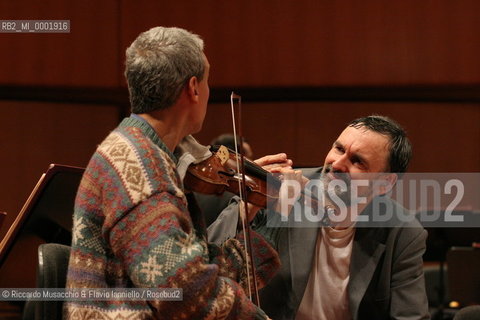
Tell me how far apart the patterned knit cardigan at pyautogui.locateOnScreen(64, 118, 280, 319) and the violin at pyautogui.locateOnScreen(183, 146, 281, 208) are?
0.33m

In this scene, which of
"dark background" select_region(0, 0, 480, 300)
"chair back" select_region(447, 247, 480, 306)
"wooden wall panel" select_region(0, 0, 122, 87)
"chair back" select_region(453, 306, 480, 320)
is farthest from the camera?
"dark background" select_region(0, 0, 480, 300)

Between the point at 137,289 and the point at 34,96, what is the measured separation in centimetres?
366

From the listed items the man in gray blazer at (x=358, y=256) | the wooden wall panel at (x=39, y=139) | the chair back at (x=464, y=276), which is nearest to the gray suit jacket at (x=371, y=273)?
the man in gray blazer at (x=358, y=256)

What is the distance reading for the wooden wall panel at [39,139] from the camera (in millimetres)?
4559

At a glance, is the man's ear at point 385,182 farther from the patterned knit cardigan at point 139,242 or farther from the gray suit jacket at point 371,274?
the patterned knit cardigan at point 139,242

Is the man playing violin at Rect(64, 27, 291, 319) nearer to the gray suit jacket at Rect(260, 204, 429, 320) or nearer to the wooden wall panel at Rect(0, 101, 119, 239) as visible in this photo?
the gray suit jacket at Rect(260, 204, 429, 320)

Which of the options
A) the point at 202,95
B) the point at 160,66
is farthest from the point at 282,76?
the point at 160,66

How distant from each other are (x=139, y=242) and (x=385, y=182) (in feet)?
3.75

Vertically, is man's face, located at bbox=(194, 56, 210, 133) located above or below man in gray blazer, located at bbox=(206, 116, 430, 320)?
above

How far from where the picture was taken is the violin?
1.75 m

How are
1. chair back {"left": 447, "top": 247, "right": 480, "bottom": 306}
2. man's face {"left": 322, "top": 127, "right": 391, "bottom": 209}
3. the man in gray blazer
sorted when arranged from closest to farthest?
1. the man in gray blazer
2. man's face {"left": 322, "top": 127, "right": 391, "bottom": 209}
3. chair back {"left": 447, "top": 247, "right": 480, "bottom": 306}

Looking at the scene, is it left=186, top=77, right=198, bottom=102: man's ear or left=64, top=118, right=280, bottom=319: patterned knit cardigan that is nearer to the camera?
left=64, top=118, right=280, bottom=319: patterned knit cardigan

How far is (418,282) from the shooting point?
1.99 metres

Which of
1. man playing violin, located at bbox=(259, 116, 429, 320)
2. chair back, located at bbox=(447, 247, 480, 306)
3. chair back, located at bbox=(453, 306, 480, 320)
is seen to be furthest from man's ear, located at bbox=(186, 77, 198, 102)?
chair back, located at bbox=(447, 247, 480, 306)
